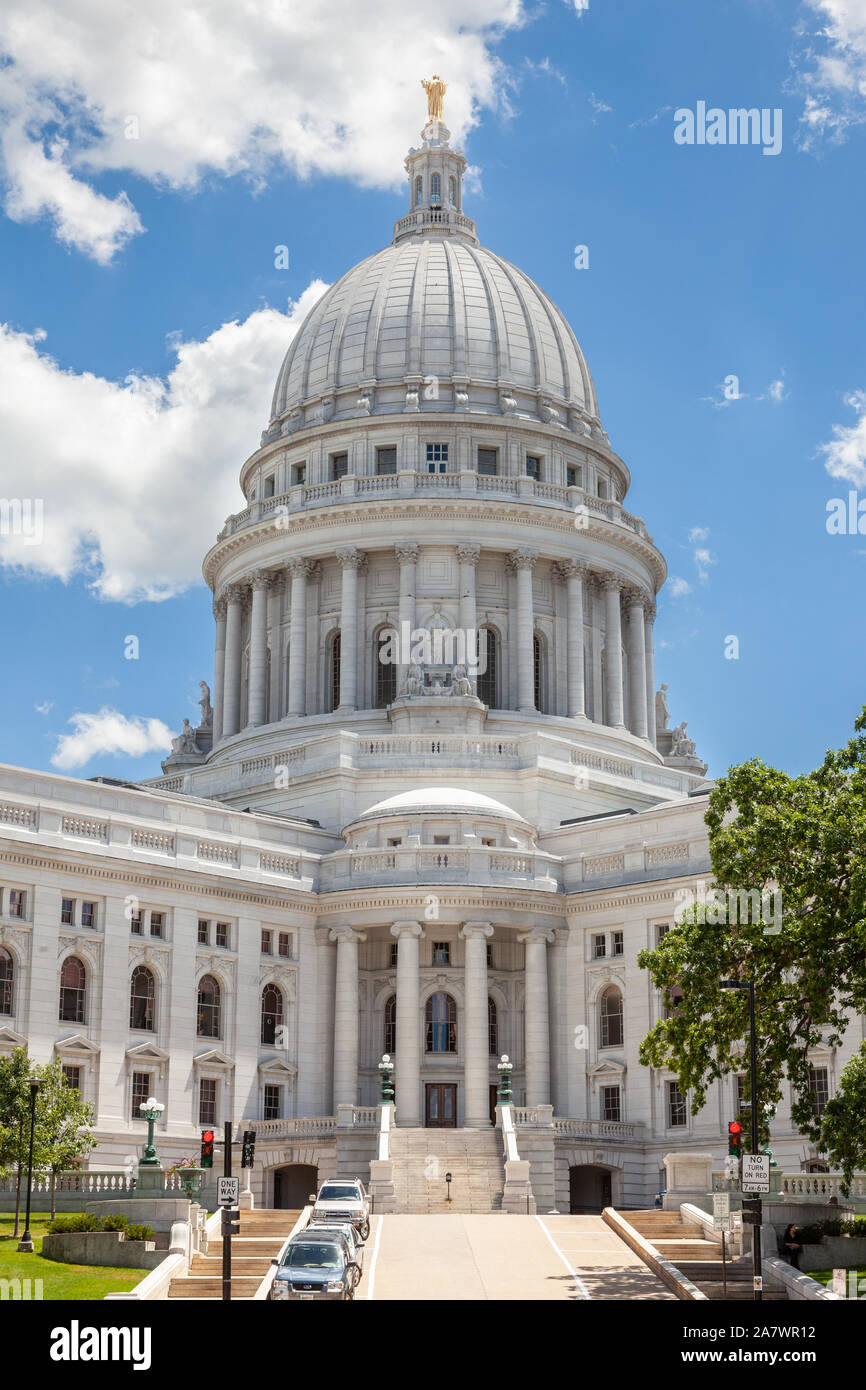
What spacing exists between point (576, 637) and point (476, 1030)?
3209cm

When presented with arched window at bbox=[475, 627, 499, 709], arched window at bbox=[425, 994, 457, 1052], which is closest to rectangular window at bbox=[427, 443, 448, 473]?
arched window at bbox=[475, 627, 499, 709]

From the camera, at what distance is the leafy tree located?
4553 centimetres

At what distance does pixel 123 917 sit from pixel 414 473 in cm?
3760

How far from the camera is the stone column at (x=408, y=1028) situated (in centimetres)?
7469

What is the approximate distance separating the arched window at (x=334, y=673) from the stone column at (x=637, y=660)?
17.4m

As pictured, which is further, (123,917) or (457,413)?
(457,413)

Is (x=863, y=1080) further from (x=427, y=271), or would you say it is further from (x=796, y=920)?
(x=427, y=271)

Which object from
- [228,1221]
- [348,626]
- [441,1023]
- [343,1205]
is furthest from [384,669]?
[228,1221]

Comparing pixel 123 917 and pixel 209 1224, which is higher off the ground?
pixel 123 917

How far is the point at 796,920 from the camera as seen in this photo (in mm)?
46000
